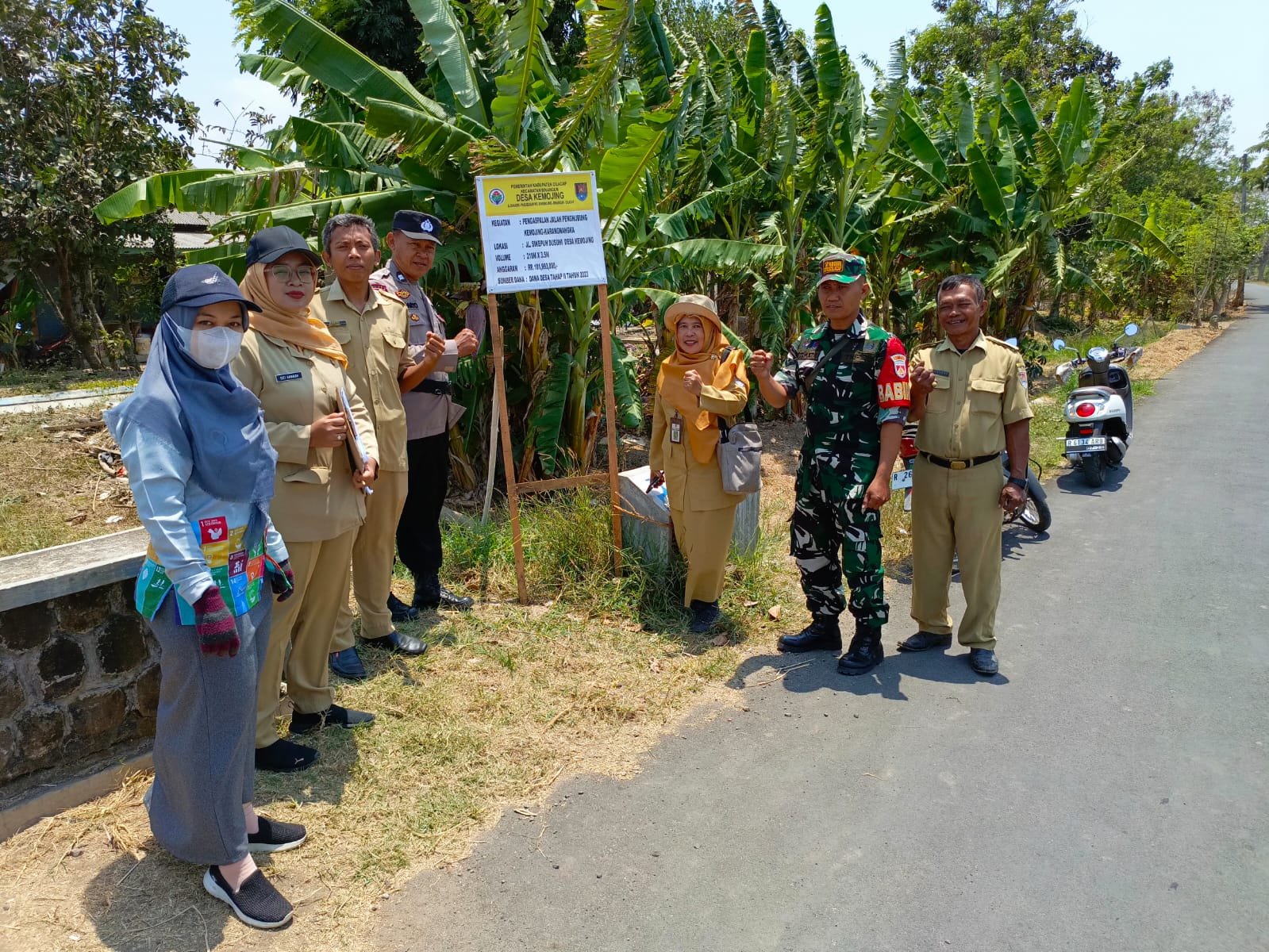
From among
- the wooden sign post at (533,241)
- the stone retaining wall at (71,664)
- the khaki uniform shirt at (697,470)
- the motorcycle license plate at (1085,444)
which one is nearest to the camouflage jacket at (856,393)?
the khaki uniform shirt at (697,470)

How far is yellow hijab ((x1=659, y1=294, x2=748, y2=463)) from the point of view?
4.31 m

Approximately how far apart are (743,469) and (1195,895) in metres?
2.47

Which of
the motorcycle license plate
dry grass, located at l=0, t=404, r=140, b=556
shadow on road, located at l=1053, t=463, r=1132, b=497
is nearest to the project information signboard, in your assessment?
dry grass, located at l=0, t=404, r=140, b=556

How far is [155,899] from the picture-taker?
2.60 meters

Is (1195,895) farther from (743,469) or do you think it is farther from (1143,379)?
(1143,379)

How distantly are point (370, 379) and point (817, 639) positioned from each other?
263 centimetres

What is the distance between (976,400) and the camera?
4.15 metres

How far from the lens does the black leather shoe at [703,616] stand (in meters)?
4.71

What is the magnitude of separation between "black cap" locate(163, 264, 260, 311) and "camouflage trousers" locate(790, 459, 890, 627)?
2785 millimetres

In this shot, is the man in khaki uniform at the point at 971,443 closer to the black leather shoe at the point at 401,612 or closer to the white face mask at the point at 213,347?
the black leather shoe at the point at 401,612

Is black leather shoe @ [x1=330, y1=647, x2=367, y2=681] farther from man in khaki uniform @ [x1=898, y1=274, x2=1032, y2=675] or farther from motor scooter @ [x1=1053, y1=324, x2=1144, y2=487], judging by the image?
motor scooter @ [x1=1053, y1=324, x2=1144, y2=487]

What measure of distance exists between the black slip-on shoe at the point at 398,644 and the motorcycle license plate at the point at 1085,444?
634 cm

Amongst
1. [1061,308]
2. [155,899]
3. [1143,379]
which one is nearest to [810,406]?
[155,899]

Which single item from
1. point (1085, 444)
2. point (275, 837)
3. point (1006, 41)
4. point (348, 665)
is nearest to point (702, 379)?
point (348, 665)
